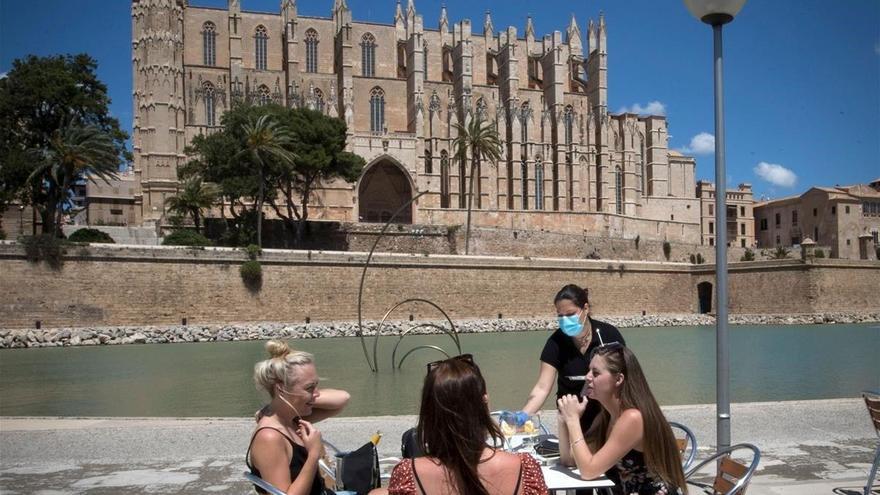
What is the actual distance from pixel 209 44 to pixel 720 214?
48.9m

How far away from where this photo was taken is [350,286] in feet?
111

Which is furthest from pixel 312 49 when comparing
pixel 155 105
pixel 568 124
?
pixel 568 124

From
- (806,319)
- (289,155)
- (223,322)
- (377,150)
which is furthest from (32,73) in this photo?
(806,319)

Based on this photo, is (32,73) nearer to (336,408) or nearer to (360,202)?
(360,202)

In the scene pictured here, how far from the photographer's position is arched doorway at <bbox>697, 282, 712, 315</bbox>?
4297 cm

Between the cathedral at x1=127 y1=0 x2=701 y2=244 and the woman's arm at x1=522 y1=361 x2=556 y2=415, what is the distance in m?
38.7

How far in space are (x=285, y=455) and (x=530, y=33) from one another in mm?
59800

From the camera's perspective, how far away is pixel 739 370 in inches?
713

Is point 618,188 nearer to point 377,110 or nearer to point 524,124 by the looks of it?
point 524,124

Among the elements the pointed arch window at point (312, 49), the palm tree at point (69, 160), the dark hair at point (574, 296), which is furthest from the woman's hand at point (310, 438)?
the pointed arch window at point (312, 49)

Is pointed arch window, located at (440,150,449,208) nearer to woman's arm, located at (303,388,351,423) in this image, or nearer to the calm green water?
the calm green water

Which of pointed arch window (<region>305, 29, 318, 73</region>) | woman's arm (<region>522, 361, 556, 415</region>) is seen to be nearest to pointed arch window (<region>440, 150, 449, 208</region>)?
pointed arch window (<region>305, 29, 318, 73</region>)

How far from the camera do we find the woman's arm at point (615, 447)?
3436 millimetres

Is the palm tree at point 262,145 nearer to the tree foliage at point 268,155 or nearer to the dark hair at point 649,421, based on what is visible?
the tree foliage at point 268,155
